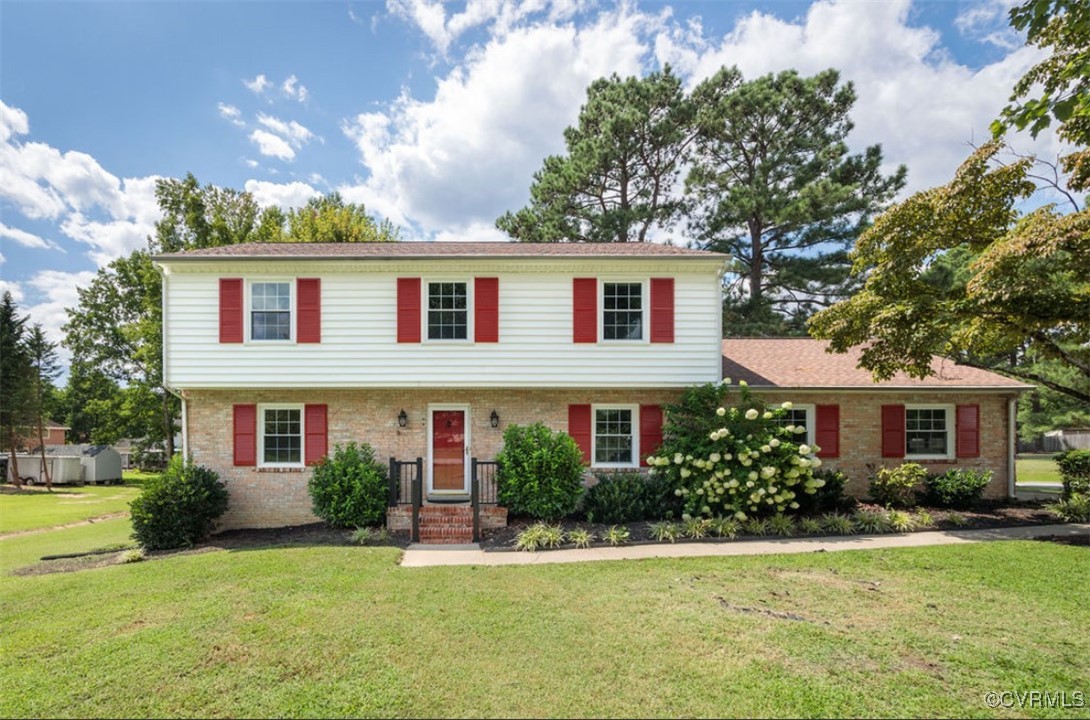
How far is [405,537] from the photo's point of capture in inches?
364

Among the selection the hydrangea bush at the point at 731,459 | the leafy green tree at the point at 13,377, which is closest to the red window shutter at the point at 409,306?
the hydrangea bush at the point at 731,459

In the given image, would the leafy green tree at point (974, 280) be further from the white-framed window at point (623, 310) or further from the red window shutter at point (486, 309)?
the red window shutter at point (486, 309)

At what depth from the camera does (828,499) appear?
10352mm

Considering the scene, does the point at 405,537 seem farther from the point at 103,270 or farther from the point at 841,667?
the point at 103,270

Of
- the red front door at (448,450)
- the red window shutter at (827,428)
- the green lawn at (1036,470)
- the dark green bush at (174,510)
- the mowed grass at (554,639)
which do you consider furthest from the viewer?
the green lawn at (1036,470)

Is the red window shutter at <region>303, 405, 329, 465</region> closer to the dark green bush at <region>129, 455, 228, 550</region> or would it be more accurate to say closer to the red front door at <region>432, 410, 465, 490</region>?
the dark green bush at <region>129, 455, 228, 550</region>

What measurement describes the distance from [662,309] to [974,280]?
202 inches

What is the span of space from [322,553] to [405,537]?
1583mm

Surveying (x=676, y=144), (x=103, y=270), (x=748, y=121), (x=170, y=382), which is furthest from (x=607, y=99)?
(x=103, y=270)

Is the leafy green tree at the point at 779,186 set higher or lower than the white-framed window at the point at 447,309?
higher

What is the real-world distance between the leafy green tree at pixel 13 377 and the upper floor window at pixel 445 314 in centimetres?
2745

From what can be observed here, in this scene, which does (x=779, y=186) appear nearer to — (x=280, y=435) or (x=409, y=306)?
(x=409, y=306)

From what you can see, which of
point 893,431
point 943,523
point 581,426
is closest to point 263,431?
point 581,426

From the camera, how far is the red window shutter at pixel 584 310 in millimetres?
10273
